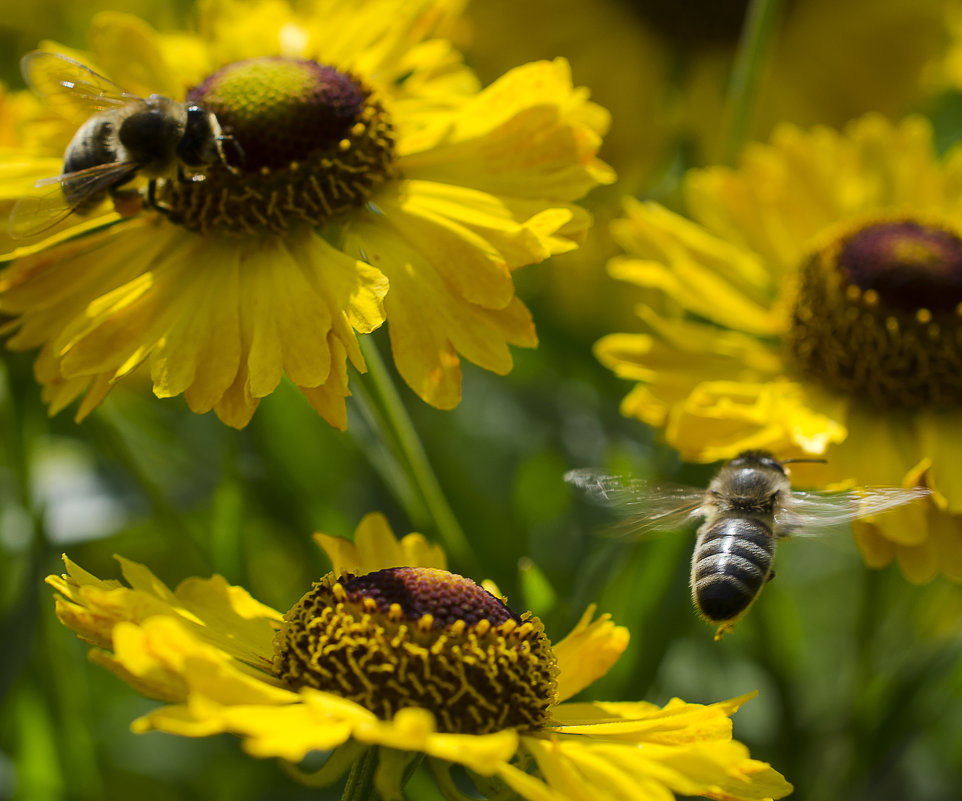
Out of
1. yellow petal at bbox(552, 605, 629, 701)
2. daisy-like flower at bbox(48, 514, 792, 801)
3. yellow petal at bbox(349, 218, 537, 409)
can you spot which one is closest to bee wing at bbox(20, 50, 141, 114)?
yellow petal at bbox(349, 218, 537, 409)

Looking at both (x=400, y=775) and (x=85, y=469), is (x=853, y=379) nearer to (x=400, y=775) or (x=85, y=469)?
(x=400, y=775)

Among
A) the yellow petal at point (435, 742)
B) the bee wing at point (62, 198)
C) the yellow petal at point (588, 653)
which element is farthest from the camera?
the bee wing at point (62, 198)

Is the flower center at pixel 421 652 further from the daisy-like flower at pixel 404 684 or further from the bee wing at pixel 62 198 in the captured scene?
the bee wing at pixel 62 198

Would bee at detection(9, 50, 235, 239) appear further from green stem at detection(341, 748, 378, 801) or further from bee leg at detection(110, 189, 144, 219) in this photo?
green stem at detection(341, 748, 378, 801)

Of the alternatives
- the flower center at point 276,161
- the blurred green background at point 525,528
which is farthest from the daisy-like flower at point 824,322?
the flower center at point 276,161

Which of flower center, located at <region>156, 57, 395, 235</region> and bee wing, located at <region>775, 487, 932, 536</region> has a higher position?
flower center, located at <region>156, 57, 395, 235</region>

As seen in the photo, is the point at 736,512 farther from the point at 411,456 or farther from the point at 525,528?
the point at 525,528
